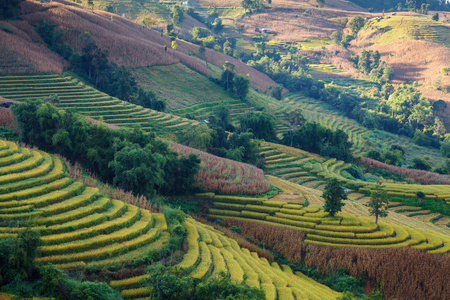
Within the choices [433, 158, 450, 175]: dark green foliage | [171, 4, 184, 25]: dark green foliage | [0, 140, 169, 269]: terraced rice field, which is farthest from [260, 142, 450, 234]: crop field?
[171, 4, 184, 25]: dark green foliage

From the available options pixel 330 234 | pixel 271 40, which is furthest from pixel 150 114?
pixel 271 40

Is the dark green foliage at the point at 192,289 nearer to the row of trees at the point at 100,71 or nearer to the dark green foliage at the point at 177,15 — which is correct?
the row of trees at the point at 100,71

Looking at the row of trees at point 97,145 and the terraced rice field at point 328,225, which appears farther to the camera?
the terraced rice field at point 328,225

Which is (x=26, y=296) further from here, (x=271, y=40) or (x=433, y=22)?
(x=433, y=22)

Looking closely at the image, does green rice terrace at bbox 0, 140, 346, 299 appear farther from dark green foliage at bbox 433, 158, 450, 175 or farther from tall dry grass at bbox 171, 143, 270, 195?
dark green foliage at bbox 433, 158, 450, 175

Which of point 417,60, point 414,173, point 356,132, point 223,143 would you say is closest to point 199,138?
point 223,143

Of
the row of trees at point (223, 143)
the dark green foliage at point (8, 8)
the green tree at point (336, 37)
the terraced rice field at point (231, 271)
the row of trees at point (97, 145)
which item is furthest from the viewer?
the green tree at point (336, 37)

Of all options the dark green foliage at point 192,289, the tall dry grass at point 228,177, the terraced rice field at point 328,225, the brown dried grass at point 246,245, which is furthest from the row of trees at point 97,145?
the dark green foliage at point 192,289

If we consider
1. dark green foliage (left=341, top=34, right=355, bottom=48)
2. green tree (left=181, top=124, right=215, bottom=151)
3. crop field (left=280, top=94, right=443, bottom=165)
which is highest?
dark green foliage (left=341, top=34, right=355, bottom=48)
